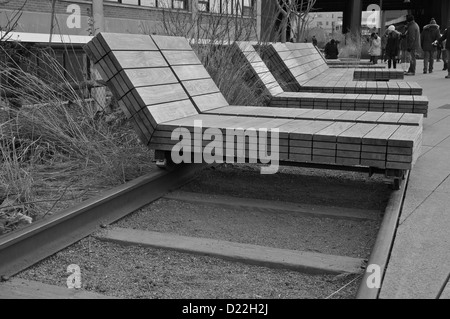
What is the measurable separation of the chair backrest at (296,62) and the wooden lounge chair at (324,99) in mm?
1164

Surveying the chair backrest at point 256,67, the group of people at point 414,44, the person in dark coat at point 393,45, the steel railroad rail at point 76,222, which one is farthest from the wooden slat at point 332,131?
the person in dark coat at point 393,45

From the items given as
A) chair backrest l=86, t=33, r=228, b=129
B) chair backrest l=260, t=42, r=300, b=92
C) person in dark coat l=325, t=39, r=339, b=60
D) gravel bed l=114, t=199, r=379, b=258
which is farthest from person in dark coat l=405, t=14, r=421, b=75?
gravel bed l=114, t=199, r=379, b=258

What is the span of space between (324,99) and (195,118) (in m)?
2.13

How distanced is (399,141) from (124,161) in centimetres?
216

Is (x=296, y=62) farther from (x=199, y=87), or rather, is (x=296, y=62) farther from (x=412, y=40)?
(x=412, y=40)

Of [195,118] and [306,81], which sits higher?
[306,81]

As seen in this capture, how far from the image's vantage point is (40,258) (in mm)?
2990

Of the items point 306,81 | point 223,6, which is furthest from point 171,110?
point 306,81

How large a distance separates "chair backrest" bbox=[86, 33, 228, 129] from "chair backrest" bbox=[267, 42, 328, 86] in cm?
315

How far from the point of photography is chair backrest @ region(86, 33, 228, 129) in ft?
13.9

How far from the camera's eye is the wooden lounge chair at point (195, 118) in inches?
144

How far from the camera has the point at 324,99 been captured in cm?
611

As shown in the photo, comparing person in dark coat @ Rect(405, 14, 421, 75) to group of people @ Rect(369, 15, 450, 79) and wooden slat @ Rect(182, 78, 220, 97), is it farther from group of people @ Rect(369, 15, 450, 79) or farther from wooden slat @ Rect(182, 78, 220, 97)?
wooden slat @ Rect(182, 78, 220, 97)

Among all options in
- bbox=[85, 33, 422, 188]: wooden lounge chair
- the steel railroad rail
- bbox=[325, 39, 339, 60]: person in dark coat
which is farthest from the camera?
bbox=[325, 39, 339, 60]: person in dark coat
